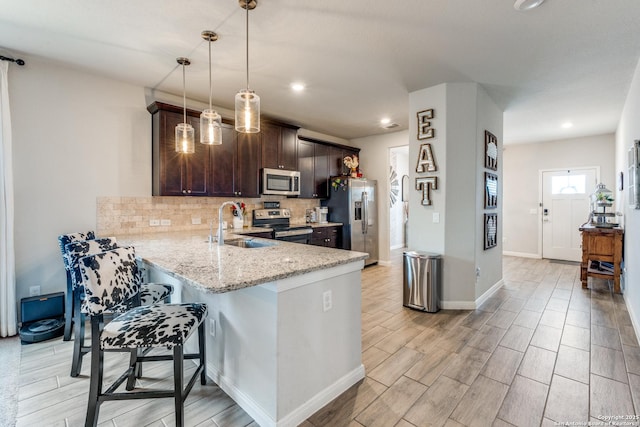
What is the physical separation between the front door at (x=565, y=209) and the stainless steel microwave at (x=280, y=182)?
5.52m

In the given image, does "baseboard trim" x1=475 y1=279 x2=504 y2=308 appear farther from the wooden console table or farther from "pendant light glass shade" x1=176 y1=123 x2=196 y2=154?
"pendant light glass shade" x1=176 y1=123 x2=196 y2=154

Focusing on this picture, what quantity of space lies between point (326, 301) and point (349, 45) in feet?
7.19

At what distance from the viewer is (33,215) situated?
294cm

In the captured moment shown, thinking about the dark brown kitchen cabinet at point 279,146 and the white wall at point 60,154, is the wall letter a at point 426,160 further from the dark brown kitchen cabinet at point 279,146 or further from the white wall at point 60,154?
the white wall at point 60,154

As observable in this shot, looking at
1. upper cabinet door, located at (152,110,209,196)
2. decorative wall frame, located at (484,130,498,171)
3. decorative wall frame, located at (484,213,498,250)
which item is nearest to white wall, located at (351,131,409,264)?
decorative wall frame, located at (484,130,498,171)

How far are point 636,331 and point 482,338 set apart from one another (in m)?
1.47

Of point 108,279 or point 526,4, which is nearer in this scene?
point 108,279

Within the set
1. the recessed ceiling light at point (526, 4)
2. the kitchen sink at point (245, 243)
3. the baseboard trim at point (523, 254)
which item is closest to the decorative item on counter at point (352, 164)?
the kitchen sink at point (245, 243)

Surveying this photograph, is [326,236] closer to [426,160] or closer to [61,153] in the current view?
[426,160]

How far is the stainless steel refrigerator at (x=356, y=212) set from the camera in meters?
5.48

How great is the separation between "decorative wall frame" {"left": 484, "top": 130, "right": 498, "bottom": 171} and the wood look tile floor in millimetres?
1831

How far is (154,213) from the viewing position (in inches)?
147

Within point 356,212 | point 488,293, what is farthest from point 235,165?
point 488,293

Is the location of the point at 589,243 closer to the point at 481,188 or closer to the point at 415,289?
the point at 481,188
